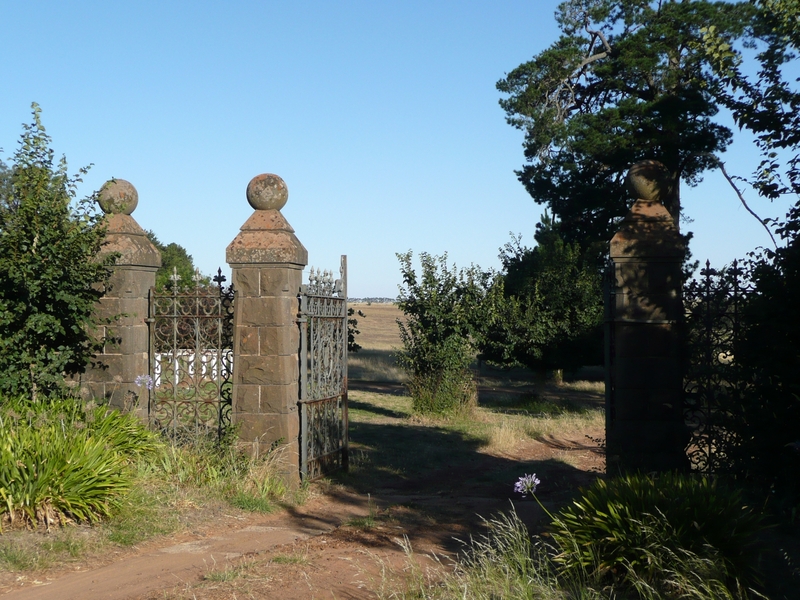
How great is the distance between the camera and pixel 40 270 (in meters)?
8.07

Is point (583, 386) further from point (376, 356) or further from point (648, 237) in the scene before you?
point (648, 237)

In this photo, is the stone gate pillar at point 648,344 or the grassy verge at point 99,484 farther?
the stone gate pillar at point 648,344

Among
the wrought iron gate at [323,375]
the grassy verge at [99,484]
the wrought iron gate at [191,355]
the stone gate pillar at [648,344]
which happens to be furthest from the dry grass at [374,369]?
the stone gate pillar at [648,344]

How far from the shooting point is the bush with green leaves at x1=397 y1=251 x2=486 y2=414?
1739cm

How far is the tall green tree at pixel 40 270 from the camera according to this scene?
8.01 meters

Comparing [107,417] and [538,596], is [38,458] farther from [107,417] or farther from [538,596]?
[538,596]

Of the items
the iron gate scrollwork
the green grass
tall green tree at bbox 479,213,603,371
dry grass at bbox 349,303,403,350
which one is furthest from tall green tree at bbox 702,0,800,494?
dry grass at bbox 349,303,403,350

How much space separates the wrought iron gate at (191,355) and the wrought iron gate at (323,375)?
2.86ft

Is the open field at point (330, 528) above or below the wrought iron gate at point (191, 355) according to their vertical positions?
below

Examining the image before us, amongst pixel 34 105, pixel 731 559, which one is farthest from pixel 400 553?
pixel 34 105

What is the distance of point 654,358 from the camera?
7559mm

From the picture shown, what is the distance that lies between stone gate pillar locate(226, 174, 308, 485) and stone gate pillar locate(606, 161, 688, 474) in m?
3.46

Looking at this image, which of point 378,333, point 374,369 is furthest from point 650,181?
point 378,333

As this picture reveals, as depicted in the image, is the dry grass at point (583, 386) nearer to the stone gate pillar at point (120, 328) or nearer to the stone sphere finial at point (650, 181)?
the stone sphere finial at point (650, 181)
